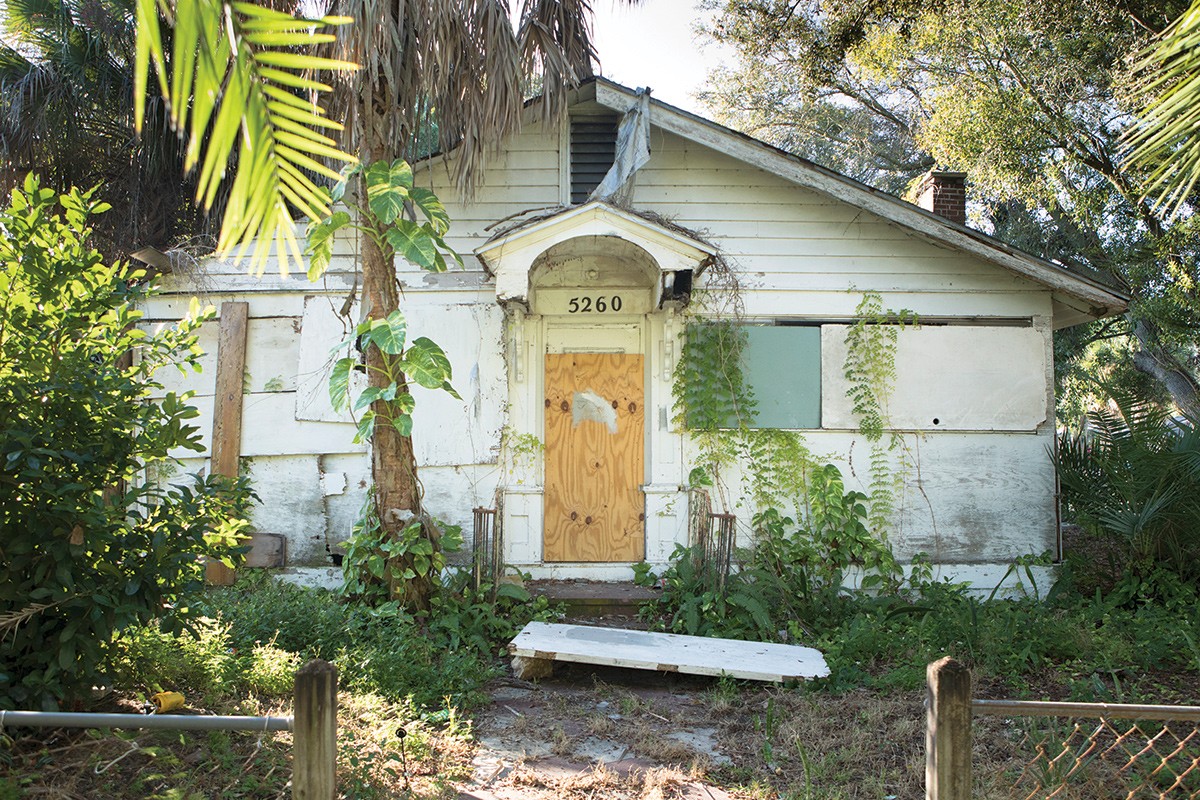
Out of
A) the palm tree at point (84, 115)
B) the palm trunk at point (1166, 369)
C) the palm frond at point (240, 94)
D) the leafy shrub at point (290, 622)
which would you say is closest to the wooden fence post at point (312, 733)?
the palm frond at point (240, 94)

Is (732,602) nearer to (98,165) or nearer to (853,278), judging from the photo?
(853,278)

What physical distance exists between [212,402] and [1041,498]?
8654 mm

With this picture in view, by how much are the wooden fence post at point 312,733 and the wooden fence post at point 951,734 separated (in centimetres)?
179

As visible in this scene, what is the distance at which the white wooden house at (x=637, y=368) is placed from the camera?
855cm

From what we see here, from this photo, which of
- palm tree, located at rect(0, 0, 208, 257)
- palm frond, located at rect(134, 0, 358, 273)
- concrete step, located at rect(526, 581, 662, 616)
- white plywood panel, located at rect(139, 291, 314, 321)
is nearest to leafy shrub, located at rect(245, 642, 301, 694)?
concrete step, located at rect(526, 581, 662, 616)

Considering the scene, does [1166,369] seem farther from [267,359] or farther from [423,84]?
[267,359]

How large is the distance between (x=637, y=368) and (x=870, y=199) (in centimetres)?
288

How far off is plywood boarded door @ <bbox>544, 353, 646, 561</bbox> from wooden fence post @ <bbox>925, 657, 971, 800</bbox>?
20.1 ft

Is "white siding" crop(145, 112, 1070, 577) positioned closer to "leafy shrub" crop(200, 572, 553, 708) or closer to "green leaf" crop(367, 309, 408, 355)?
"leafy shrub" crop(200, 572, 553, 708)

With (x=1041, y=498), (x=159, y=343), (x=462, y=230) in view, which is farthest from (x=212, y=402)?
(x=1041, y=498)

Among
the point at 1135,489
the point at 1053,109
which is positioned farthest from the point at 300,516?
the point at 1053,109

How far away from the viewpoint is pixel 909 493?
28.4ft

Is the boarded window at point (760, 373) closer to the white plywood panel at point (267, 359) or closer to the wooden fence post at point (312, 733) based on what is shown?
the white plywood panel at point (267, 359)

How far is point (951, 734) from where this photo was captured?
8.30 ft
